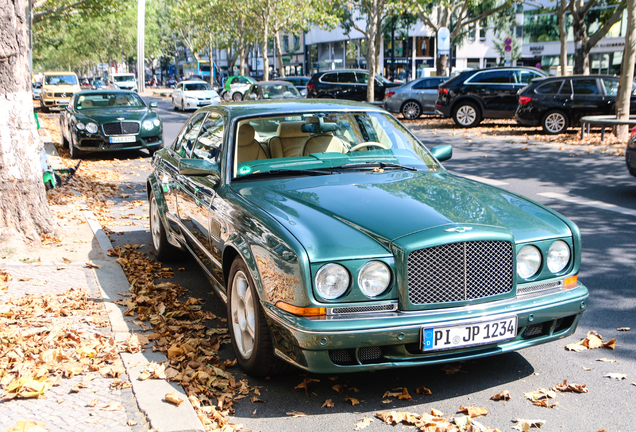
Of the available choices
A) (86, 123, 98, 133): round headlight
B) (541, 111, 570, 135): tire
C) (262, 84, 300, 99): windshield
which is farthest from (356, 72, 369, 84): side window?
(86, 123, 98, 133): round headlight

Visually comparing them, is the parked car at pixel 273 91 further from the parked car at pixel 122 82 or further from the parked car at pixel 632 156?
the parked car at pixel 122 82

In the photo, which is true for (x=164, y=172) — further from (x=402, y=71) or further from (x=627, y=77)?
(x=402, y=71)

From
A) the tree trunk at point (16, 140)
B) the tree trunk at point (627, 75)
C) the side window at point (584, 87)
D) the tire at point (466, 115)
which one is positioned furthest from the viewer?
the tire at point (466, 115)

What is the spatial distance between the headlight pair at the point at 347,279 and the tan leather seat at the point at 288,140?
183 cm

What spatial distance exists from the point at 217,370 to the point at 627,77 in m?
14.9

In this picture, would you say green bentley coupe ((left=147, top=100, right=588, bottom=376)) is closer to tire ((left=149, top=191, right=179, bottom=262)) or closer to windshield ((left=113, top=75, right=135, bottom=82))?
tire ((left=149, top=191, right=179, bottom=262))

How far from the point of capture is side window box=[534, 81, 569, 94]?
58.2 feet

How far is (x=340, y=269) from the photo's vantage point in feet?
11.0

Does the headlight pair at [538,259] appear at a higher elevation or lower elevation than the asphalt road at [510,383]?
higher

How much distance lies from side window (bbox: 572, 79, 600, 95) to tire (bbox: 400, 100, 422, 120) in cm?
749

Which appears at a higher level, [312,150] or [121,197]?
[312,150]

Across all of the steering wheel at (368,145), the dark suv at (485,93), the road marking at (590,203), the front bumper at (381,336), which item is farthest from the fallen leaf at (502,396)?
the dark suv at (485,93)

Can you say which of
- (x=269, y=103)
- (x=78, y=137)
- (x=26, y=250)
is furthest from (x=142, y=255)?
(x=78, y=137)

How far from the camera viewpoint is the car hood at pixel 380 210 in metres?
3.44
